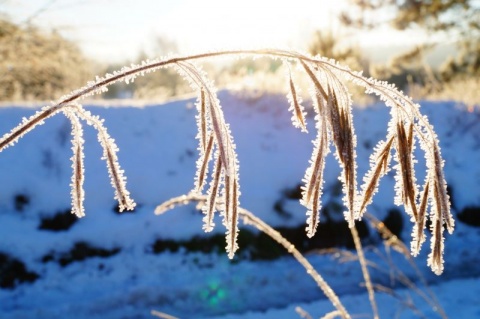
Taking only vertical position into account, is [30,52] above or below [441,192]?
above

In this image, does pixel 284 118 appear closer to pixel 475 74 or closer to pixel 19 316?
pixel 19 316

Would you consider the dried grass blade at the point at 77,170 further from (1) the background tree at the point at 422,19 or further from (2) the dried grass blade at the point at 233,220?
(1) the background tree at the point at 422,19

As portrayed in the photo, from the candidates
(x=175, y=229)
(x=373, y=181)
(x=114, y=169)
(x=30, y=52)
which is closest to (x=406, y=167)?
(x=373, y=181)

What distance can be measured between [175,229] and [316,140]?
523 centimetres

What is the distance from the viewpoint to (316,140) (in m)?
0.74

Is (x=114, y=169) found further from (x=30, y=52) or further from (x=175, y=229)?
(x=30, y=52)

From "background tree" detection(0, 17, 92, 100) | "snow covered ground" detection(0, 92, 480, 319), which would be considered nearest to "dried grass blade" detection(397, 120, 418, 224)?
"snow covered ground" detection(0, 92, 480, 319)

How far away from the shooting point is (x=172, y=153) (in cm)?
668

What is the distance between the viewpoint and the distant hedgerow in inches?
27.2

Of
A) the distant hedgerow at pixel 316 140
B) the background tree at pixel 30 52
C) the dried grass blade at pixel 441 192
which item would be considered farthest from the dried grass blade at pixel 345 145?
the background tree at pixel 30 52

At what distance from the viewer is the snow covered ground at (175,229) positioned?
4.97m

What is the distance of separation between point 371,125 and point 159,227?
345 cm

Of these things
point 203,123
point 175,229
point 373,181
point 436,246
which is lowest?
point 436,246

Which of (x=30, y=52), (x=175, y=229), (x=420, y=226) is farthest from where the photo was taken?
(x=30, y=52)
